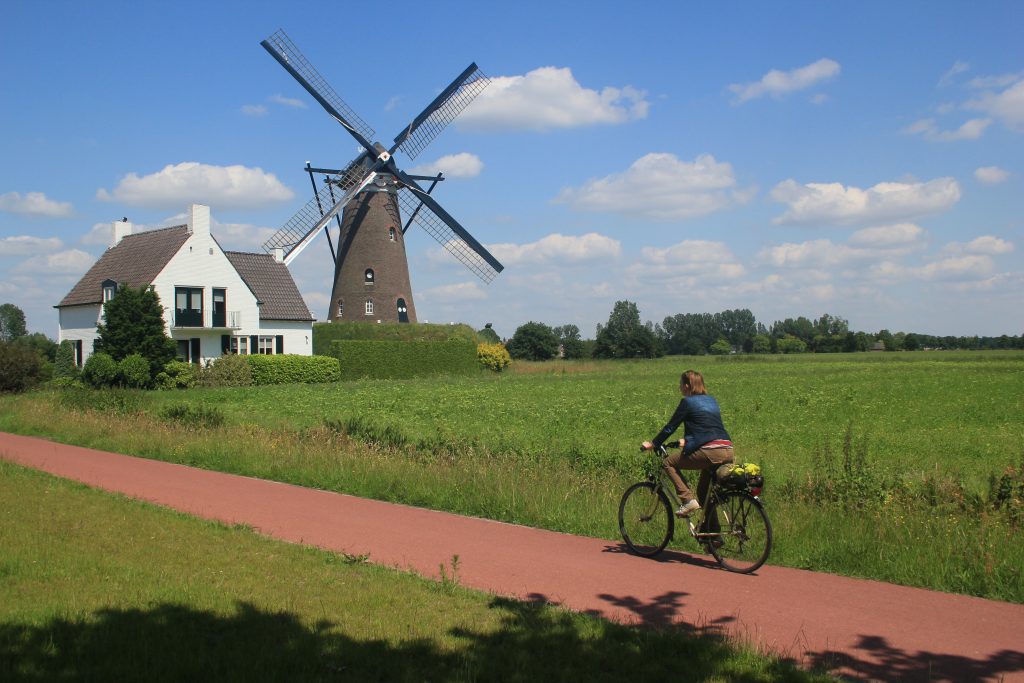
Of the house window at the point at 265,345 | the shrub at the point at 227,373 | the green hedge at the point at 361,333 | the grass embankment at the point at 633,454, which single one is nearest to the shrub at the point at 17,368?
the shrub at the point at 227,373

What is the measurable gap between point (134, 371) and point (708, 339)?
5053 inches

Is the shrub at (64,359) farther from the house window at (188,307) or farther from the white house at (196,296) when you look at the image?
the house window at (188,307)

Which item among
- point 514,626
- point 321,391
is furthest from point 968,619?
point 321,391

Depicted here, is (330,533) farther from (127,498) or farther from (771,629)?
(771,629)

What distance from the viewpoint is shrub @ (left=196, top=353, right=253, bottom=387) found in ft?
133

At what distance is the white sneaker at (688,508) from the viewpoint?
8.12m

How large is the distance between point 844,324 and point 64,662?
15972 centimetres

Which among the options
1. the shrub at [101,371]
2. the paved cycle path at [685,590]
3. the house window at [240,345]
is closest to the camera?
the paved cycle path at [685,590]

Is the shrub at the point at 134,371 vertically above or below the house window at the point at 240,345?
below

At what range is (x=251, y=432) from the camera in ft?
55.5

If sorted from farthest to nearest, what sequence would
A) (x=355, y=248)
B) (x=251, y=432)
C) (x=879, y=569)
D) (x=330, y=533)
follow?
(x=355, y=248) < (x=251, y=432) < (x=330, y=533) < (x=879, y=569)

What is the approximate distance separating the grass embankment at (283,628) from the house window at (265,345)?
42477 millimetres

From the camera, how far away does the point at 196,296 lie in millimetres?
46281

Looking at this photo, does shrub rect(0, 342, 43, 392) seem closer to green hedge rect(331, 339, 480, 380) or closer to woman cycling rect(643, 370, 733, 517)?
green hedge rect(331, 339, 480, 380)
